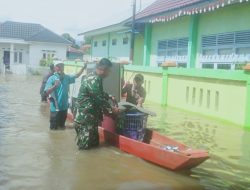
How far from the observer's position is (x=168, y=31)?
2159 cm

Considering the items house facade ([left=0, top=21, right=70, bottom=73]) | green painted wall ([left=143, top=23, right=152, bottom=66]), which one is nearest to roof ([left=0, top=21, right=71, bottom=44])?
house facade ([left=0, top=21, right=70, bottom=73])

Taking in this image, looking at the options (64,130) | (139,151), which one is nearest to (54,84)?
(64,130)

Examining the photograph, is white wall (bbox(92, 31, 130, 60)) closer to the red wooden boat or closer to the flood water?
the flood water

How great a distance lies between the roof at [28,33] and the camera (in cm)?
4672

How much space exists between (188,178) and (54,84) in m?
4.34

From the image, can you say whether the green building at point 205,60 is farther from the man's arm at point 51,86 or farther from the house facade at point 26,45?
the house facade at point 26,45

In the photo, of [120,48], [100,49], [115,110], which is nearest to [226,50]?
[115,110]

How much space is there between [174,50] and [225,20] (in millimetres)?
4662

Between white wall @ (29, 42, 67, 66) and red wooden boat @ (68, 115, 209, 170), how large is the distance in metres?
38.9

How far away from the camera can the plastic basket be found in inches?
340

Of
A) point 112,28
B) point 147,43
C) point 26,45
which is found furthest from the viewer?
point 26,45

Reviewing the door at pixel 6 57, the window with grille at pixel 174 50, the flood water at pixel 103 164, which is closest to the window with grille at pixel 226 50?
the window with grille at pixel 174 50

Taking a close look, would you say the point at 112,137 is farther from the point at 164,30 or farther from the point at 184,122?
the point at 164,30

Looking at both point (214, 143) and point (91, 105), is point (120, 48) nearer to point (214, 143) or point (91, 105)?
point (214, 143)
